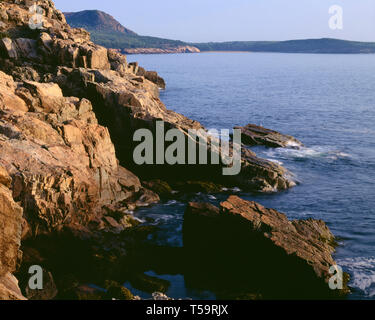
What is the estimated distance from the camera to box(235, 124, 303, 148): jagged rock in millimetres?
51312

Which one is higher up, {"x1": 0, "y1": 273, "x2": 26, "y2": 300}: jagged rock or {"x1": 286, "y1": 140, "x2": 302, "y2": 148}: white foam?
{"x1": 286, "y1": 140, "x2": 302, "y2": 148}: white foam

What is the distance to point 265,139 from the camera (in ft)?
170

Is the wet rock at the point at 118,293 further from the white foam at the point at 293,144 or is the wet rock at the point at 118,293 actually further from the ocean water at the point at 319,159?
the white foam at the point at 293,144

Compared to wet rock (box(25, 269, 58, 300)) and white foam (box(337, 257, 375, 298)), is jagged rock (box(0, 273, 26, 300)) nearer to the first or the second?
wet rock (box(25, 269, 58, 300))

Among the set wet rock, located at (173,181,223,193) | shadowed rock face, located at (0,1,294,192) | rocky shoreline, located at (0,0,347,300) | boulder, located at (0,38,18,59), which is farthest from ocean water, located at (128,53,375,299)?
boulder, located at (0,38,18,59)

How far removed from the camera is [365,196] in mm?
35250

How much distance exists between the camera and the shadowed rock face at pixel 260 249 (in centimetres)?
2130

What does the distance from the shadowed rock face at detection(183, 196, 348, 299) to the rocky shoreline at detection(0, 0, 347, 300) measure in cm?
10

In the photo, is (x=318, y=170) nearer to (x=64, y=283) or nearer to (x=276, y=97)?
(x=64, y=283)

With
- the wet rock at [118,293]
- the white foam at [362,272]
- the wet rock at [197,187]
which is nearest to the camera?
the wet rock at [118,293]

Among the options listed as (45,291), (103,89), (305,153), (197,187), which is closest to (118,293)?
(45,291)

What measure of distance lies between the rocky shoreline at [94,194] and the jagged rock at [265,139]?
11257 mm

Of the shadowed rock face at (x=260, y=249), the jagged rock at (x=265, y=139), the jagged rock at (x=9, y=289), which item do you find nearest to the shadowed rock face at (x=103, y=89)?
the jagged rock at (x=265, y=139)

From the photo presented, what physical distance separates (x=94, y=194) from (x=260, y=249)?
37.8 feet
